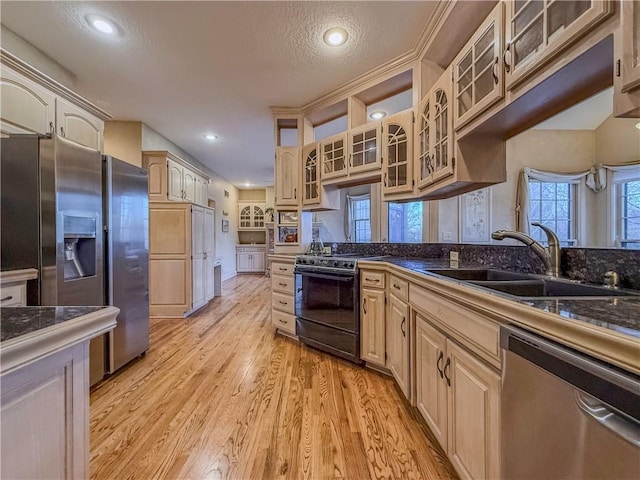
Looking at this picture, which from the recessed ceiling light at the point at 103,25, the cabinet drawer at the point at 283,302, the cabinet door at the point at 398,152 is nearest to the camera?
the recessed ceiling light at the point at 103,25

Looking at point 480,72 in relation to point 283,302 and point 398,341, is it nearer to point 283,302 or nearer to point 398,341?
point 398,341

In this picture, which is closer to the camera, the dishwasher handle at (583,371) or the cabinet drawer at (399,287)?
the dishwasher handle at (583,371)

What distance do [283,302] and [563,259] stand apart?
8.01 ft

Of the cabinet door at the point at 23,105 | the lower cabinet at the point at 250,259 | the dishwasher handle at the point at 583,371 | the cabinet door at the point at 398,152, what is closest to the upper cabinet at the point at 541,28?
the dishwasher handle at the point at 583,371

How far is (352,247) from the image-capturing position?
3309 millimetres

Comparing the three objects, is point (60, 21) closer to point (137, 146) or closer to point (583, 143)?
point (137, 146)

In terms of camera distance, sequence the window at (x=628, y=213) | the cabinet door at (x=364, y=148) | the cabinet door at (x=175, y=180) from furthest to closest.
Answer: the cabinet door at (x=175, y=180) < the cabinet door at (x=364, y=148) < the window at (x=628, y=213)

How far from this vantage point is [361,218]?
548 centimetres

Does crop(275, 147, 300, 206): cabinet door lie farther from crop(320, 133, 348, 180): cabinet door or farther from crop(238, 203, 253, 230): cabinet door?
crop(238, 203, 253, 230): cabinet door

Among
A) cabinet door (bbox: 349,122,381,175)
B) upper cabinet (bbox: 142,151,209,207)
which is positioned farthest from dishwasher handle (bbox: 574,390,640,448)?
upper cabinet (bbox: 142,151,209,207)

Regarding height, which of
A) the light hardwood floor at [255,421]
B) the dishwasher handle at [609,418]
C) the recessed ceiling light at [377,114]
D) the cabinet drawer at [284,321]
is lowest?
the light hardwood floor at [255,421]

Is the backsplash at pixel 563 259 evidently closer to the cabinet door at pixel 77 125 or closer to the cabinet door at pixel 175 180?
the cabinet door at pixel 77 125

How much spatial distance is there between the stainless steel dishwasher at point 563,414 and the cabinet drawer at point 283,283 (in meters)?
2.36

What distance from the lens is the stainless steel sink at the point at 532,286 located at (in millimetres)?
1111
